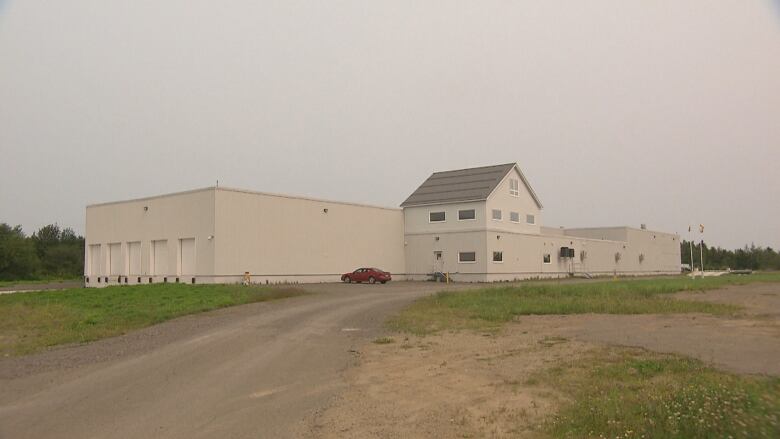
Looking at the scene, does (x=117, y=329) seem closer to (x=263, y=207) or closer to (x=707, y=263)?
(x=263, y=207)

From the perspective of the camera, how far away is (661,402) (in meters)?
7.79

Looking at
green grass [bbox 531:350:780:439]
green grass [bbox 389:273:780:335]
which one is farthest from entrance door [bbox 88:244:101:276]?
green grass [bbox 531:350:780:439]

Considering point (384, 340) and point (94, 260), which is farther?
point (94, 260)

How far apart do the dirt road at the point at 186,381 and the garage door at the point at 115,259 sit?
93.3ft

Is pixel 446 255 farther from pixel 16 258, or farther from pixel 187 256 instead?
pixel 16 258

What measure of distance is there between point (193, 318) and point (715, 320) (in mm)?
16789

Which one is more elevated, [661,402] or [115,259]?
[115,259]

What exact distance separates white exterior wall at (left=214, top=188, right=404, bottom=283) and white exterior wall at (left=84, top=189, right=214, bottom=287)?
1323 mm

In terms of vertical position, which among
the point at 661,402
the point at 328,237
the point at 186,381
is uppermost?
the point at 328,237

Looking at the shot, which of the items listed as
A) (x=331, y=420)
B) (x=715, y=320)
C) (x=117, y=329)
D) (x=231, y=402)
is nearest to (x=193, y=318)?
(x=117, y=329)

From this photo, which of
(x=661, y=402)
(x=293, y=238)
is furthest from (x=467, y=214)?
(x=661, y=402)

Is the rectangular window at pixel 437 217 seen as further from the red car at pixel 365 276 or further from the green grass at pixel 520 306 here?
the green grass at pixel 520 306

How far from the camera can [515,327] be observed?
58.3 feet

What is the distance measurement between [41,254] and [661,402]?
90.0 metres
